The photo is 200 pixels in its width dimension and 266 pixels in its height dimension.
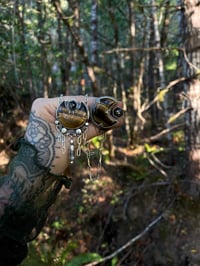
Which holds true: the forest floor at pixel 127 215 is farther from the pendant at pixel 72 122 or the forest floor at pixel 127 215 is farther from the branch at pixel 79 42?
the pendant at pixel 72 122

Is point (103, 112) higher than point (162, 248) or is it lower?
higher

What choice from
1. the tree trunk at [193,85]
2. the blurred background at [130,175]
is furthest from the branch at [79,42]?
the tree trunk at [193,85]

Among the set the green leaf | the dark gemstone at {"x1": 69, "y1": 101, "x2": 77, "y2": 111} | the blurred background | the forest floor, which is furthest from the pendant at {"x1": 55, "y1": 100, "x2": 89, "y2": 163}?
the green leaf

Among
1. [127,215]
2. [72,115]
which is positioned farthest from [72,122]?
[127,215]

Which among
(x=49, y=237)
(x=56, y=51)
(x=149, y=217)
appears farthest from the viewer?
(x=56, y=51)

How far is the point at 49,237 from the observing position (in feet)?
19.4

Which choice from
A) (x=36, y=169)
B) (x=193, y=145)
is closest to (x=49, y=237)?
(x=193, y=145)

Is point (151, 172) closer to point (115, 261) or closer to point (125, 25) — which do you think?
point (115, 261)

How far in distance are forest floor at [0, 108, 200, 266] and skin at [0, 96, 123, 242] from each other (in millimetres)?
2759

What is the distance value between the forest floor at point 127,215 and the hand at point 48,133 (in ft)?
9.32

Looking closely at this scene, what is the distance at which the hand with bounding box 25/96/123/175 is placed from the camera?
1.67 meters

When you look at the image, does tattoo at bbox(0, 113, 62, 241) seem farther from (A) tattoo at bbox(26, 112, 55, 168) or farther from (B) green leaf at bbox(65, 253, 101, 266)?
(B) green leaf at bbox(65, 253, 101, 266)

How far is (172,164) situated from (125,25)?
19.0 ft

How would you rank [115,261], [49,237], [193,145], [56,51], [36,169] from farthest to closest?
[56,51], [49,237], [115,261], [193,145], [36,169]
